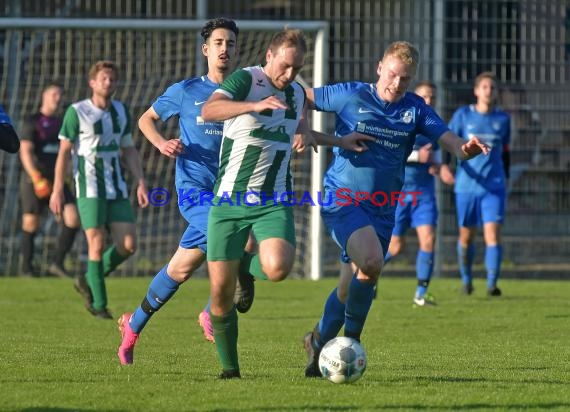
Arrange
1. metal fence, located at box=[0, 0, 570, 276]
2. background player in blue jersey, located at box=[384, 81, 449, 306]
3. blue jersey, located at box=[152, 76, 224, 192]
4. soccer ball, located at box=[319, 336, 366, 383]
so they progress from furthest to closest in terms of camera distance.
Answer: metal fence, located at box=[0, 0, 570, 276]
background player in blue jersey, located at box=[384, 81, 449, 306]
blue jersey, located at box=[152, 76, 224, 192]
soccer ball, located at box=[319, 336, 366, 383]

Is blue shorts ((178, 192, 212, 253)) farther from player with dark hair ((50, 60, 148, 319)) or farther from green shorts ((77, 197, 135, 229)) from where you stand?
green shorts ((77, 197, 135, 229))

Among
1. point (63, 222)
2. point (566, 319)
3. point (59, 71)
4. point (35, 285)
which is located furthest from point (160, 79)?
point (566, 319)

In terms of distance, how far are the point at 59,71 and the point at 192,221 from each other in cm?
935

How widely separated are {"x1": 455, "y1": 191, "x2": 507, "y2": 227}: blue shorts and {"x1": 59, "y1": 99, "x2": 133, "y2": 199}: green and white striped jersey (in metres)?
4.29

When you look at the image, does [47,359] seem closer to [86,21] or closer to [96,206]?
[96,206]

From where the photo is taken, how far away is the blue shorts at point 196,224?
7.90 meters

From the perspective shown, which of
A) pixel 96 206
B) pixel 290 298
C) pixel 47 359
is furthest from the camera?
pixel 290 298

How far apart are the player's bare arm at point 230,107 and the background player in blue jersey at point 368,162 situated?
4.14 feet

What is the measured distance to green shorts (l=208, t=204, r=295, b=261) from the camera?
665 cm

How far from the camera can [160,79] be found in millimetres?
16812

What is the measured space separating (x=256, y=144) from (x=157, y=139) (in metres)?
1.54

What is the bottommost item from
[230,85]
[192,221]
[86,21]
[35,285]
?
[35,285]

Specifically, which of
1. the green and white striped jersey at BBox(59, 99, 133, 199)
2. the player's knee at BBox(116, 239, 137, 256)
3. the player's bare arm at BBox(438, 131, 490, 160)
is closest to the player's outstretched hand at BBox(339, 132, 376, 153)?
the player's bare arm at BBox(438, 131, 490, 160)

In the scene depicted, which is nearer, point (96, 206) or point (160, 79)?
point (96, 206)
